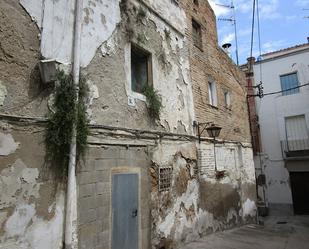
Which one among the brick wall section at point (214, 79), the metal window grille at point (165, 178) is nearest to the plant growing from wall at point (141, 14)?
the brick wall section at point (214, 79)

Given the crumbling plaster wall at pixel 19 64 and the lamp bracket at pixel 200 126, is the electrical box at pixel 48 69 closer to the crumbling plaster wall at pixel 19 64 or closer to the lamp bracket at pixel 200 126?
the crumbling plaster wall at pixel 19 64

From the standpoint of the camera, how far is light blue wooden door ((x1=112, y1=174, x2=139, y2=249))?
485cm

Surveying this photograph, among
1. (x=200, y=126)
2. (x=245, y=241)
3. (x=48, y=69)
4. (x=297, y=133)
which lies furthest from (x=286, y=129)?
(x=48, y=69)

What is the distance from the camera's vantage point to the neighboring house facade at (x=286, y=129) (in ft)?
52.7

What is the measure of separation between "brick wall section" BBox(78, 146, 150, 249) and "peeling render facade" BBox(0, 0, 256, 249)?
0.7 inches

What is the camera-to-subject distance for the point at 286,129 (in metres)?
16.7

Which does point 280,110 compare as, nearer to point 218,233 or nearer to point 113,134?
point 218,233

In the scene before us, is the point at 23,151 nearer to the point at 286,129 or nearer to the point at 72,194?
the point at 72,194

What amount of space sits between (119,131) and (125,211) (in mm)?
1422

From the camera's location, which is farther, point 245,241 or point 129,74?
point 245,241

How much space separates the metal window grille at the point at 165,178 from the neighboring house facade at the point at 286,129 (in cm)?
1206

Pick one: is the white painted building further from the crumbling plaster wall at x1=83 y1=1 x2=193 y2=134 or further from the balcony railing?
the crumbling plaster wall at x1=83 y1=1 x2=193 y2=134

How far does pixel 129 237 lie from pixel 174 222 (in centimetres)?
146

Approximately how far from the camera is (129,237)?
505 centimetres
